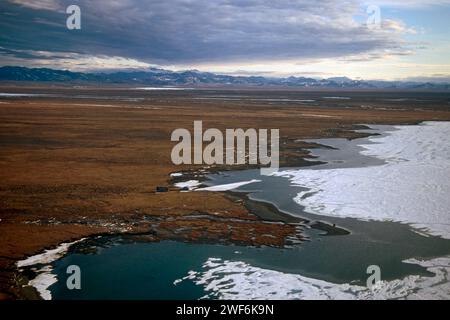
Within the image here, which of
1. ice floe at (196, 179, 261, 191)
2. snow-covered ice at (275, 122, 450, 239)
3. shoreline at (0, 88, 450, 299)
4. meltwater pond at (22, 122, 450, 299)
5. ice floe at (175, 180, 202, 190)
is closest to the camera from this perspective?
meltwater pond at (22, 122, 450, 299)

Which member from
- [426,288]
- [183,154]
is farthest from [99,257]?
[183,154]

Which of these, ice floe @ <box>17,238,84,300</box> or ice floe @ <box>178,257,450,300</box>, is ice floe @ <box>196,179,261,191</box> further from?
ice floe @ <box>178,257,450,300</box>

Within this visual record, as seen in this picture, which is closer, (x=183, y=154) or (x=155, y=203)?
(x=155, y=203)

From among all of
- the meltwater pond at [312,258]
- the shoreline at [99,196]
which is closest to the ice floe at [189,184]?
the shoreline at [99,196]

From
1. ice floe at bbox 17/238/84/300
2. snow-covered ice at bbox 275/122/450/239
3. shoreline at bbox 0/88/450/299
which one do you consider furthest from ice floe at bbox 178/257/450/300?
snow-covered ice at bbox 275/122/450/239

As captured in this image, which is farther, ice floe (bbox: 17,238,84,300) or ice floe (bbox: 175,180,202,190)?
ice floe (bbox: 175,180,202,190)

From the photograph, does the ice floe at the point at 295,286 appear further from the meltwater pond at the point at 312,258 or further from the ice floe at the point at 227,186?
the ice floe at the point at 227,186

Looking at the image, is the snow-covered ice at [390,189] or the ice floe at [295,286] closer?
the ice floe at [295,286]
